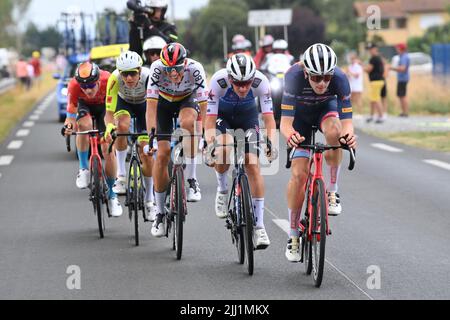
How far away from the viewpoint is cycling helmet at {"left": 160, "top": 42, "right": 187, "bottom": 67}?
30.0 ft

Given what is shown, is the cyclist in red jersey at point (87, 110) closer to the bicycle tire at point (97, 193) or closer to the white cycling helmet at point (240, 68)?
the bicycle tire at point (97, 193)

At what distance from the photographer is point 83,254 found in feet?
30.8

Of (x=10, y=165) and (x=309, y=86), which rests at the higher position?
(x=309, y=86)

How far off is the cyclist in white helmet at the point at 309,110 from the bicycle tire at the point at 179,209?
949mm

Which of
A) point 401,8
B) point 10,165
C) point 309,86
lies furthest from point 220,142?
point 401,8

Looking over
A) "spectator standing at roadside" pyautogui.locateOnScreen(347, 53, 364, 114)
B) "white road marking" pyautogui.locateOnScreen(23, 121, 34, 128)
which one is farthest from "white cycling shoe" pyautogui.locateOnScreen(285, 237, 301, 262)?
"spectator standing at roadside" pyautogui.locateOnScreen(347, 53, 364, 114)

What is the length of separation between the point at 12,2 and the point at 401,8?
51.8 m

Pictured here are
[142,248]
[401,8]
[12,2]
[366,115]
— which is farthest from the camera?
[12,2]

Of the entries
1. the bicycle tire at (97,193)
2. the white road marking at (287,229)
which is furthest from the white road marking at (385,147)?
the bicycle tire at (97,193)

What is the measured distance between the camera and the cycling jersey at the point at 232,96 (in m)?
8.80

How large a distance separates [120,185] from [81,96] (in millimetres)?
1001

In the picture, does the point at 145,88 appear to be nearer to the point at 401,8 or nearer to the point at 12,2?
the point at 401,8

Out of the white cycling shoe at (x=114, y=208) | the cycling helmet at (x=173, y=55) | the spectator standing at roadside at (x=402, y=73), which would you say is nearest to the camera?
the cycling helmet at (x=173, y=55)

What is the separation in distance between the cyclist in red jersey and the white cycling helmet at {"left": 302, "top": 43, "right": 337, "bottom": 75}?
3.37 metres
